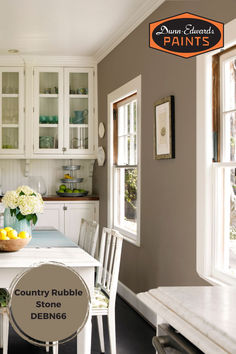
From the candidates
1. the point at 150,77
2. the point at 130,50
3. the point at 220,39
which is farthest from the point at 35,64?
the point at 220,39

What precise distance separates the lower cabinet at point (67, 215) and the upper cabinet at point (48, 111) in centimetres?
63

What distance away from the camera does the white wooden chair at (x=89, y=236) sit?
3.12 metres

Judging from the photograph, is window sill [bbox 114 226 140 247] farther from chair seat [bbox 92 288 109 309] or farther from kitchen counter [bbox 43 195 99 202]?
chair seat [bbox 92 288 109 309]

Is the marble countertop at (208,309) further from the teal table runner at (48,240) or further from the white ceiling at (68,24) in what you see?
the white ceiling at (68,24)

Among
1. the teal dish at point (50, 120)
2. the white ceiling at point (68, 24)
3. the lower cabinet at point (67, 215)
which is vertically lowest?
the lower cabinet at point (67, 215)

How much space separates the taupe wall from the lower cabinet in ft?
3.66

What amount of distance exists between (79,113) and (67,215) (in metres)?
1.32

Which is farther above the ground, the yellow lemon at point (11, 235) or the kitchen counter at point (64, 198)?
the kitchen counter at point (64, 198)

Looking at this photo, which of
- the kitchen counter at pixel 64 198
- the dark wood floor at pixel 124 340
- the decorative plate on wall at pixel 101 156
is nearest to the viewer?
the dark wood floor at pixel 124 340

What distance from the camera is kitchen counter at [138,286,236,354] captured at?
82 cm

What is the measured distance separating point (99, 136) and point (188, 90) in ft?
8.72

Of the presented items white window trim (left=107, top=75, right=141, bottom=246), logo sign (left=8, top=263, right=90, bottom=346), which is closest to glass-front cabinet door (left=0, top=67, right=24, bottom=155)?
white window trim (left=107, top=75, right=141, bottom=246)

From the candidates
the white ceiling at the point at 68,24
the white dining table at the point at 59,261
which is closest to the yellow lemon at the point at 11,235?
the white dining table at the point at 59,261

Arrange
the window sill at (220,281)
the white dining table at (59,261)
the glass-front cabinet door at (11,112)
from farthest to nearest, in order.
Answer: the glass-front cabinet door at (11,112)
the window sill at (220,281)
the white dining table at (59,261)
